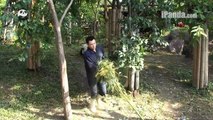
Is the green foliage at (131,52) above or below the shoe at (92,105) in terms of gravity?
above

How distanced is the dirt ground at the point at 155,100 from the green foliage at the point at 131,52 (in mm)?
847

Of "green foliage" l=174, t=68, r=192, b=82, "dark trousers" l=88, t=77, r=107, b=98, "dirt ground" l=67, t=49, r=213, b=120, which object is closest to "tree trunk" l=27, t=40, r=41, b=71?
"dirt ground" l=67, t=49, r=213, b=120

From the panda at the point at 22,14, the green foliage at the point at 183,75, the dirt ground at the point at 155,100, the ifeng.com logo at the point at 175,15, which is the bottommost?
the dirt ground at the point at 155,100

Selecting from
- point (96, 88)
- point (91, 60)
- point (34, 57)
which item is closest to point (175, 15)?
point (91, 60)

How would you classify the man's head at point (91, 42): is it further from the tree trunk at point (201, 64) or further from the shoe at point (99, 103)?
the tree trunk at point (201, 64)

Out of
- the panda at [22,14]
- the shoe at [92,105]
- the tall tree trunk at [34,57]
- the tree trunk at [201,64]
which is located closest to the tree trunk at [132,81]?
the shoe at [92,105]

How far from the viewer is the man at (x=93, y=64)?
857cm

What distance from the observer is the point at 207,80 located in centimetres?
1020

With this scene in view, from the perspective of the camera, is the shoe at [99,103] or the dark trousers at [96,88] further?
the shoe at [99,103]

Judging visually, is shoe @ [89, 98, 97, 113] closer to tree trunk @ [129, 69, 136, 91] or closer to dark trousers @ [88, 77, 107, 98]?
dark trousers @ [88, 77, 107, 98]

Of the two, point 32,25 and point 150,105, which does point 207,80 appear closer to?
point 150,105

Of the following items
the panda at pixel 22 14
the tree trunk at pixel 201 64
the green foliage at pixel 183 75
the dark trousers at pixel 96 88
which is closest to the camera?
the panda at pixel 22 14

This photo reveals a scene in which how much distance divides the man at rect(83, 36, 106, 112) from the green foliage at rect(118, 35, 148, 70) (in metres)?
0.54

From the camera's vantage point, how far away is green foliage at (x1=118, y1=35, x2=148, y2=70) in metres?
9.05
